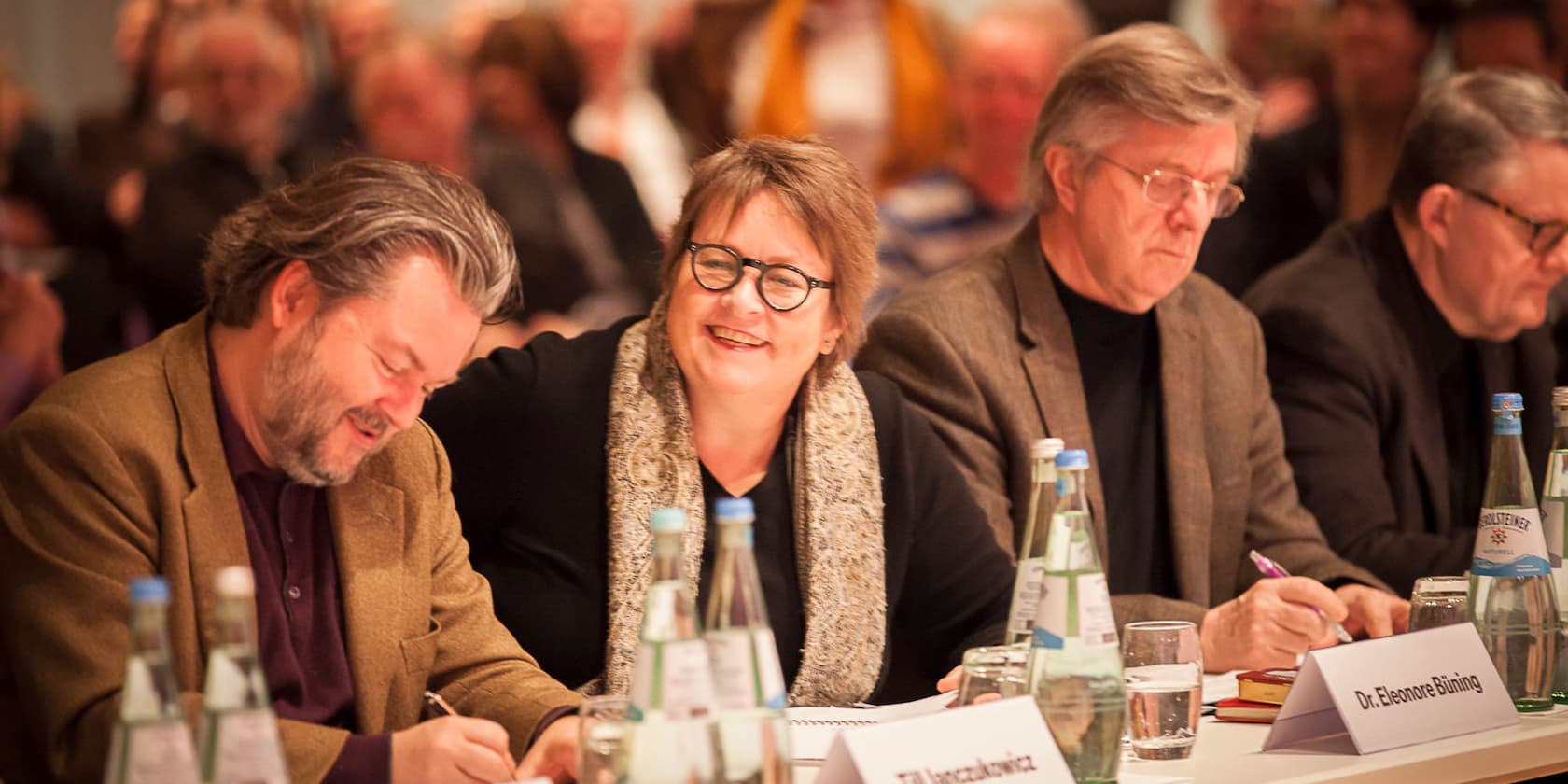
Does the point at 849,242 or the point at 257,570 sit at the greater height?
the point at 849,242

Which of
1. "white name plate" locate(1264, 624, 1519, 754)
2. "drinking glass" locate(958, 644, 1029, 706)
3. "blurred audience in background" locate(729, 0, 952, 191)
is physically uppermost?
"blurred audience in background" locate(729, 0, 952, 191)

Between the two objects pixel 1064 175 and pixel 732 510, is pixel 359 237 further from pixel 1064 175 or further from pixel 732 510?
pixel 1064 175

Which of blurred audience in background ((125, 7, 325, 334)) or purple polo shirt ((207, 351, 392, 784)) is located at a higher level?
blurred audience in background ((125, 7, 325, 334))

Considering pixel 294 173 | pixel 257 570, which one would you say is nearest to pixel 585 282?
pixel 294 173

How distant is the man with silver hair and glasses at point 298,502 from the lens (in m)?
1.78

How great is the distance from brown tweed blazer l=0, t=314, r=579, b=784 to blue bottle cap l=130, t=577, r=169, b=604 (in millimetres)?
365

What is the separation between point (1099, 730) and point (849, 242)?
849mm

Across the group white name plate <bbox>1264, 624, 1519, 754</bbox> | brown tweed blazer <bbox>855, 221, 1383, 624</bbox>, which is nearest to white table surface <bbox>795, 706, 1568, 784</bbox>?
white name plate <bbox>1264, 624, 1519, 754</bbox>

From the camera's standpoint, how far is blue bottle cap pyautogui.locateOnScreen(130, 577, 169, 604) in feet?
4.17

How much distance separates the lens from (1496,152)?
3.25 m

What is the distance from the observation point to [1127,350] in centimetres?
307

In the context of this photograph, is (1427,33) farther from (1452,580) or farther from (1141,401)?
(1452,580)

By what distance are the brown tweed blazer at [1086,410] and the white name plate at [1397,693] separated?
536mm

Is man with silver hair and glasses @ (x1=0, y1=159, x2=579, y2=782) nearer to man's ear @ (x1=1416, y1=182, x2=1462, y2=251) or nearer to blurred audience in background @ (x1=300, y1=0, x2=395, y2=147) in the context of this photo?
man's ear @ (x1=1416, y1=182, x2=1462, y2=251)
